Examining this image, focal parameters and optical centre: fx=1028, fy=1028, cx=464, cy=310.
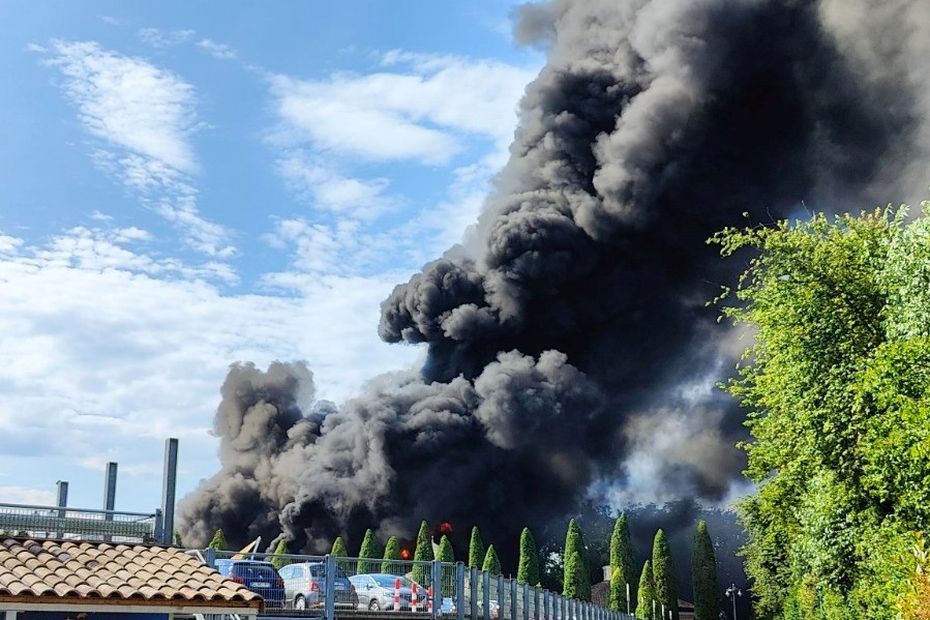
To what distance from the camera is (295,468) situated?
9900 centimetres

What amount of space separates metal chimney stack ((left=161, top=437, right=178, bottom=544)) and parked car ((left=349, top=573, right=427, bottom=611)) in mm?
6470

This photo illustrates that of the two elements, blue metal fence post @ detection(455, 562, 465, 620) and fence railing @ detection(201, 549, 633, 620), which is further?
blue metal fence post @ detection(455, 562, 465, 620)

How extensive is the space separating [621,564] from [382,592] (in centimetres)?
6099

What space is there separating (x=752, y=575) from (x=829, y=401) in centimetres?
5967

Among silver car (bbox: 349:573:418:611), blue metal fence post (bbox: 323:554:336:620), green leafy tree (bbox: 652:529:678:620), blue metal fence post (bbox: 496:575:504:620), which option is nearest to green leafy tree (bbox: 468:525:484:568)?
green leafy tree (bbox: 652:529:678:620)

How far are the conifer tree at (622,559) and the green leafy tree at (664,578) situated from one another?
6.67 feet

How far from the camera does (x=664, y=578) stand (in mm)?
82000

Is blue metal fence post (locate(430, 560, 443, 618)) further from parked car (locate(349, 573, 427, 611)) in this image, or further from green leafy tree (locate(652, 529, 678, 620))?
green leafy tree (locate(652, 529, 678, 620))

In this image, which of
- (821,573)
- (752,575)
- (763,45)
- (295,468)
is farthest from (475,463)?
(821,573)

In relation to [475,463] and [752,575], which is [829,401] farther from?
[475,463]

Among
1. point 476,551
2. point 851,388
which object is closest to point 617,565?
point 476,551

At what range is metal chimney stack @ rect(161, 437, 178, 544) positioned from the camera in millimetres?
17547

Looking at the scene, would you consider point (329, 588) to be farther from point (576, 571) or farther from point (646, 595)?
point (646, 595)

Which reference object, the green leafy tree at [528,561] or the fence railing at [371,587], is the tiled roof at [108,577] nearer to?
the fence railing at [371,587]
